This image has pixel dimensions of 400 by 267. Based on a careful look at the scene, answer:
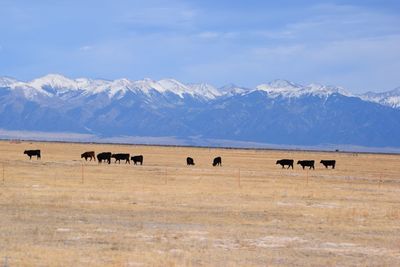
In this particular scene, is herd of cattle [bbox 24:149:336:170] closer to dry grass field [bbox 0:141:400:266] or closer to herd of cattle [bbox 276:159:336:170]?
herd of cattle [bbox 276:159:336:170]

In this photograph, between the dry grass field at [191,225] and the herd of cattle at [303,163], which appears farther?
the herd of cattle at [303,163]

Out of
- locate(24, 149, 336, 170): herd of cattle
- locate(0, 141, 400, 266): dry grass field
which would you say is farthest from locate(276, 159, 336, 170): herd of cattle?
locate(0, 141, 400, 266): dry grass field

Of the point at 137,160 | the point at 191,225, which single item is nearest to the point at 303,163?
the point at 137,160

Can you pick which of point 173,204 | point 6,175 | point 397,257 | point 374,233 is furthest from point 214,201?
point 6,175

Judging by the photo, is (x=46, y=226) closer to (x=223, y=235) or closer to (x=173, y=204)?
(x=223, y=235)

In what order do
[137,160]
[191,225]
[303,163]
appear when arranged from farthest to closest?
[303,163]
[137,160]
[191,225]

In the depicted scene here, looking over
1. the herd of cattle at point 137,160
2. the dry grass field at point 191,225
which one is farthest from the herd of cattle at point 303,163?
the dry grass field at point 191,225

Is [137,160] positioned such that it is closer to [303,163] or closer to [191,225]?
[303,163]

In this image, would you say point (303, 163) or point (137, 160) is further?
point (303, 163)

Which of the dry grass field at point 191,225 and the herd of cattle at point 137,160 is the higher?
the herd of cattle at point 137,160

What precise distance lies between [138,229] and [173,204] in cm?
769

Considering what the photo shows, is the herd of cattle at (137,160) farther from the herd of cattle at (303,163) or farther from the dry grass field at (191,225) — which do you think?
the dry grass field at (191,225)

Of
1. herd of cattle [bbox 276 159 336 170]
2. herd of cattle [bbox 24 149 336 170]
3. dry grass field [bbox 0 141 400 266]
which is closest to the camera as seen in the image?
dry grass field [bbox 0 141 400 266]

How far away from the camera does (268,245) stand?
67.3 feet
